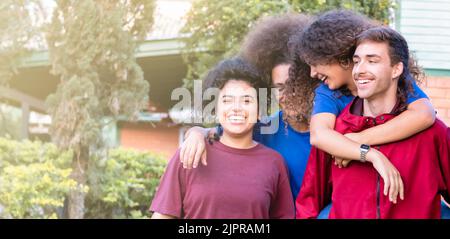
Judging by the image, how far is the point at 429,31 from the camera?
586cm

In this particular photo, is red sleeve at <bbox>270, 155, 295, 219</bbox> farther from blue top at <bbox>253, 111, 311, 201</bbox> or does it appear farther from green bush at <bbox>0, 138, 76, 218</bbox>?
green bush at <bbox>0, 138, 76, 218</bbox>

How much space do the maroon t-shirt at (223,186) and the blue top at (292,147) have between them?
3.8 inches

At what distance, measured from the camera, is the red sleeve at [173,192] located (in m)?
2.13

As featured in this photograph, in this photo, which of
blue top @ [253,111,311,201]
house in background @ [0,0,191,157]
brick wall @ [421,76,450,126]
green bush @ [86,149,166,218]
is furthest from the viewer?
house in background @ [0,0,191,157]

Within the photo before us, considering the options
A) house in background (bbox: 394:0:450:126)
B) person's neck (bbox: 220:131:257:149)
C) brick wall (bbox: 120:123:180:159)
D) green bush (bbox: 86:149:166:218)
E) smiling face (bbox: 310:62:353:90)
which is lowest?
green bush (bbox: 86:149:166:218)

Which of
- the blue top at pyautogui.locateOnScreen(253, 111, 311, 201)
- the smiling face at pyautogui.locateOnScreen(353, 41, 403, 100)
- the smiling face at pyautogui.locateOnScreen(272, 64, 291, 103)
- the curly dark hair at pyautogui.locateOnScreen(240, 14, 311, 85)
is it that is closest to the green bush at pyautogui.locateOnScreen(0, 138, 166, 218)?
the curly dark hair at pyautogui.locateOnScreen(240, 14, 311, 85)

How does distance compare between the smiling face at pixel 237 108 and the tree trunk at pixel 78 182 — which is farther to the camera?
the tree trunk at pixel 78 182

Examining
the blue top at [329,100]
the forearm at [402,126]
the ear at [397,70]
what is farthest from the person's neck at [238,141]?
the ear at [397,70]

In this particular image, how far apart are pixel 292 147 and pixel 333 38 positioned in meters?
0.43

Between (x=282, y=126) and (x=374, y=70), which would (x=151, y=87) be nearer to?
(x=282, y=126)

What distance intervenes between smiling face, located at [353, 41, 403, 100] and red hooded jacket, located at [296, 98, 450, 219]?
9 cm

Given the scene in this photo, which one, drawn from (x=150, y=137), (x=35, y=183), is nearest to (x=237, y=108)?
(x=35, y=183)

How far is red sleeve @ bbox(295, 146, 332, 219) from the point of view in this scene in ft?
7.08

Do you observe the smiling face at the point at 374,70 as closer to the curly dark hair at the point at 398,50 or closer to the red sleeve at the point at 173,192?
the curly dark hair at the point at 398,50
